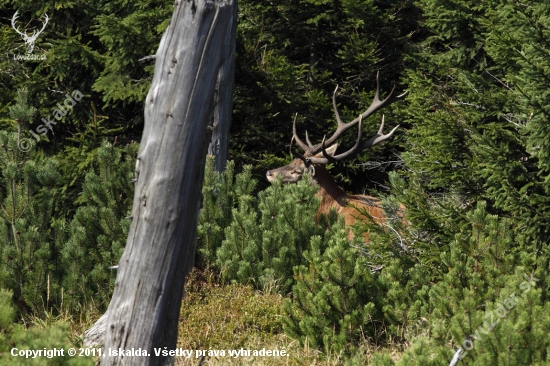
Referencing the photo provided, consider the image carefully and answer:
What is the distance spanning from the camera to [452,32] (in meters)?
8.34

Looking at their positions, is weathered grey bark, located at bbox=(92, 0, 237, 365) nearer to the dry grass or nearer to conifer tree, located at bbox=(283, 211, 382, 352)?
the dry grass

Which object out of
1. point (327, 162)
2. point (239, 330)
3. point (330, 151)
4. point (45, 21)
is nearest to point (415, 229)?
point (239, 330)

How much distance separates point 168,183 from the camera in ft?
14.5

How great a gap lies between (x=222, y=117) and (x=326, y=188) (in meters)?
1.70

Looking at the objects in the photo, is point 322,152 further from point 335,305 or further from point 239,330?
point 335,305

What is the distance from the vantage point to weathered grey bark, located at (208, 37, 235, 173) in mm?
9219

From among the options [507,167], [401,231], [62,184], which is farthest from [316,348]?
[62,184]

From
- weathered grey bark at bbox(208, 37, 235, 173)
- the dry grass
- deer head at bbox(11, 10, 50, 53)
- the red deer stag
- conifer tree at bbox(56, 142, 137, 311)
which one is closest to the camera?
the dry grass

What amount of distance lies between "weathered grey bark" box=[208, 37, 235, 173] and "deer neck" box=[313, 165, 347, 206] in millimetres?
1330

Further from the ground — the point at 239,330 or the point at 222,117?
the point at 222,117

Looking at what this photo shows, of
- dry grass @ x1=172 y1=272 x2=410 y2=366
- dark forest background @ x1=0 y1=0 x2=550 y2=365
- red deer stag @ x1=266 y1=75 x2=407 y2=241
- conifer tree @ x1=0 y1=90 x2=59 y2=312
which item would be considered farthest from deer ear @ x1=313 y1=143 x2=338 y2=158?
conifer tree @ x1=0 y1=90 x2=59 y2=312

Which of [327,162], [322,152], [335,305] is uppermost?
[322,152]

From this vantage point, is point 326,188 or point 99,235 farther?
point 326,188

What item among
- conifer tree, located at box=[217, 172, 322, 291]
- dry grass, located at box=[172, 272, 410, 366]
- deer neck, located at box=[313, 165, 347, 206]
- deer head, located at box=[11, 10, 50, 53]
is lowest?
dry grass, located at box=[172, 272, 410, 366]
